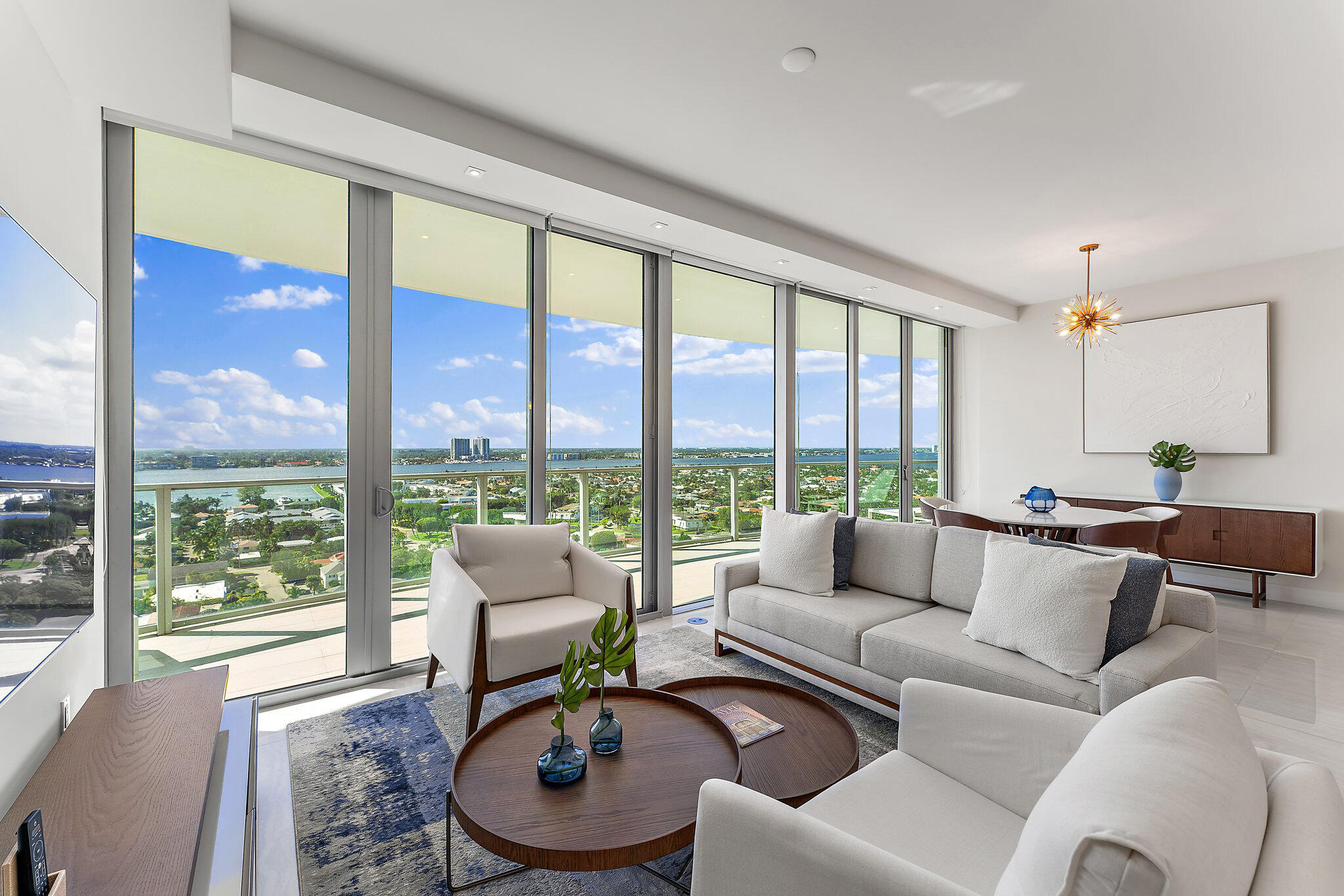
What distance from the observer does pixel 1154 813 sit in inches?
28.0

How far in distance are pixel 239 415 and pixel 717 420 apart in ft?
9.88

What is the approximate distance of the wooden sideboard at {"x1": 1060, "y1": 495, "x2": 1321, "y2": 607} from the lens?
443cm

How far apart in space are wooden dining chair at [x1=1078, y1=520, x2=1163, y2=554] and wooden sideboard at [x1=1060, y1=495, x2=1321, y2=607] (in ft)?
4.05

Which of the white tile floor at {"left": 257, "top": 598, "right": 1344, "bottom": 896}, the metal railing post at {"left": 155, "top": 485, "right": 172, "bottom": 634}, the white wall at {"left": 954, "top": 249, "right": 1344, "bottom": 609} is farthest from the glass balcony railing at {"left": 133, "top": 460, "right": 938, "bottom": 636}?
the white wall at {"left": 954, "top": 249, "right": 1344, "bottom": 609}

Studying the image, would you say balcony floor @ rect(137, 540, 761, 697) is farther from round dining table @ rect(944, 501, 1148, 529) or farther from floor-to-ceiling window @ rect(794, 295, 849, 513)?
round dining table @ rect(944, 501, 1148, 529)

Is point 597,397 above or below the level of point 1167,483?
above

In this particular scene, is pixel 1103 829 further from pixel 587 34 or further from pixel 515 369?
pixel 515 369

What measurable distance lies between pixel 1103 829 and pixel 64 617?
7.27 feet

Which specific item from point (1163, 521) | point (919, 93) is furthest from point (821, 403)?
point (919, 93)

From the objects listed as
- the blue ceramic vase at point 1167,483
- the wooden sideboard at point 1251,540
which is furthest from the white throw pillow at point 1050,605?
the blue ceramic vase at point 1167,483

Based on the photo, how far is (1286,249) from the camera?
459cm

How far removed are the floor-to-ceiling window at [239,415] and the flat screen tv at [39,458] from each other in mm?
952

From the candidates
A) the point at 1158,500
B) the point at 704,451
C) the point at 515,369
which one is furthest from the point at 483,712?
the point at 1158,500

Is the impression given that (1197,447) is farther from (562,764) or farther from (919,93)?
(562,764)
